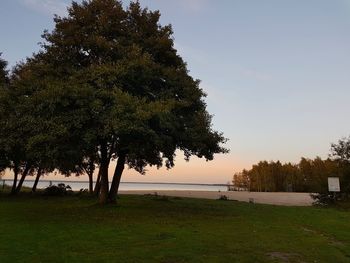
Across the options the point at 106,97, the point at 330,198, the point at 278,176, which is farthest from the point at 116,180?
the point at 278,176

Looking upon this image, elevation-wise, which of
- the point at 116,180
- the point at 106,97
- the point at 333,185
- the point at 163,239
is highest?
the point at 106,97

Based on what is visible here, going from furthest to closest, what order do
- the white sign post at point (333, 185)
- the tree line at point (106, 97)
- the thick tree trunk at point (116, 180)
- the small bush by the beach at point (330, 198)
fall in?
the small bush by the beach at point (330, 198) → the white sign post at point (333, 185) → the thick tree trunk at point (116, 180) → the tree line at point (106, 97)

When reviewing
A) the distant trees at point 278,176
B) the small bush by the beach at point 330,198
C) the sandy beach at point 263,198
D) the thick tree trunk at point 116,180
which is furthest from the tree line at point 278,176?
the thick tree trunk at point 116,180

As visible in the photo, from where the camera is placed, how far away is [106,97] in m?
24.0

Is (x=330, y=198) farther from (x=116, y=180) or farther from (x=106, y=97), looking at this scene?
(x=106, y=97)

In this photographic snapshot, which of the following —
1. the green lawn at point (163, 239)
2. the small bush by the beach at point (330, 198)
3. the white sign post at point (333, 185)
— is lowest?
the green lawn at point (163, 239)

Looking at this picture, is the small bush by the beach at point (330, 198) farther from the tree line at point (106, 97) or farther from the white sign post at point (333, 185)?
the tree line at point (106, 97)

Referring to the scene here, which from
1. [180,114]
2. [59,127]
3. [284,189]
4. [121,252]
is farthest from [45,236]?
[284,189]

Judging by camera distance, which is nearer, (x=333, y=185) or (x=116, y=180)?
(x=116, y=180)

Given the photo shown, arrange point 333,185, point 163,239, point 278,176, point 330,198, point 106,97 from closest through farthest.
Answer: point 163,239 < point 106,97 < point 333,185 < point 330,198 < point 278,176

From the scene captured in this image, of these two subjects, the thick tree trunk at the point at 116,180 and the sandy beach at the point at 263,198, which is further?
the sandy beach at the point at 263,198

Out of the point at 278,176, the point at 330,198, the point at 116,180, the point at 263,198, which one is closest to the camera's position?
the point at 116,180

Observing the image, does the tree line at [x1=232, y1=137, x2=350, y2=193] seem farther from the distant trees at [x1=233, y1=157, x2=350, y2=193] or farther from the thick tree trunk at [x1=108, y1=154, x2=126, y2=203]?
the thick tree trunk at [x1=108, y1=154, x2=126, y2=203]

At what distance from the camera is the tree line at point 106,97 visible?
2344cm
